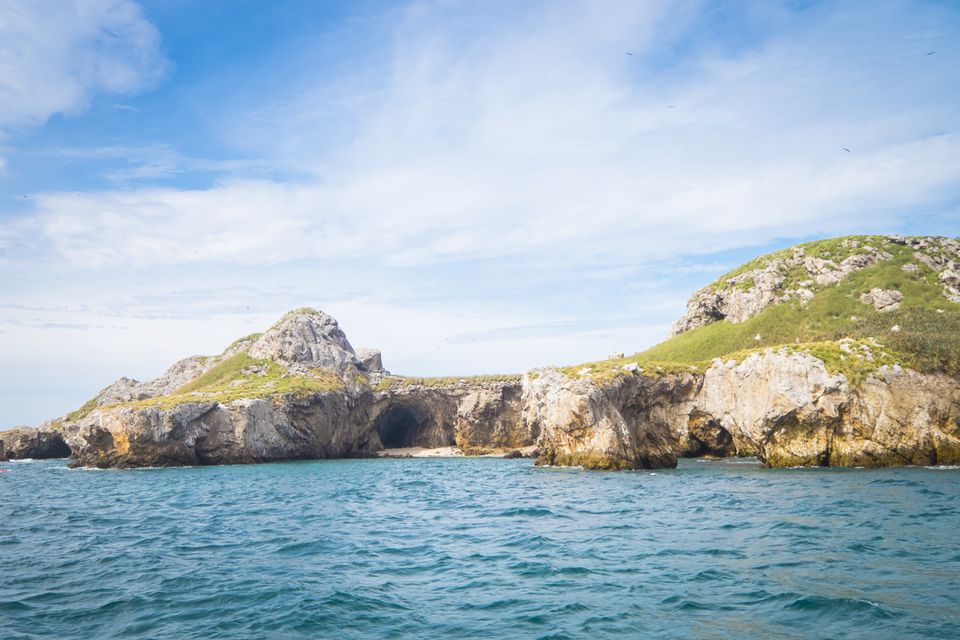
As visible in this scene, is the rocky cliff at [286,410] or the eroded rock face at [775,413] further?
the rocky cliff at [286,410]

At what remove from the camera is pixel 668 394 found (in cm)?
6656

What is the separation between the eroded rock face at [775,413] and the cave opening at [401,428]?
45768 millimetres

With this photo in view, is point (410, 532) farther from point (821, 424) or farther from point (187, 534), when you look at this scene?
point (821, 424)

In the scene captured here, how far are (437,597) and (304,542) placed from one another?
9228 mm

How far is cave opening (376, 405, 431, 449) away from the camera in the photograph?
107562 mm

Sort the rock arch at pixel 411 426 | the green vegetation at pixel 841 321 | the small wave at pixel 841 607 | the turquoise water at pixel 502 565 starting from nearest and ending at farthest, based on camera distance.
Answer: the small wave at pixel 841 607 → the turquoise water at pixel 502 565 → the green vegetation at pixel 841 321 → the rock arch at pixel 411 426

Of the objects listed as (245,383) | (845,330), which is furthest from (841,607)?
(245,383)

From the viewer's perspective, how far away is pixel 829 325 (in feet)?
248

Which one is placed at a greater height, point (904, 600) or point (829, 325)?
point (829, 325)

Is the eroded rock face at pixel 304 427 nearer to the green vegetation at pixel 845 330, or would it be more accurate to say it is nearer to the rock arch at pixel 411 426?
the rock arch at pixel 411 426

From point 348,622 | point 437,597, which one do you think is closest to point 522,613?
point 437,597

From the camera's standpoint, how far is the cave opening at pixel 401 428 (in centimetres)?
10756

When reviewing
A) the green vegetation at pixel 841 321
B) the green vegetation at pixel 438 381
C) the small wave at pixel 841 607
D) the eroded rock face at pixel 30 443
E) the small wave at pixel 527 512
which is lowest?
the small wave at pixel 527 512

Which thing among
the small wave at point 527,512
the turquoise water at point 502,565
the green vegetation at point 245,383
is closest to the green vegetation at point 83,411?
the green vegetation at point 245,383
